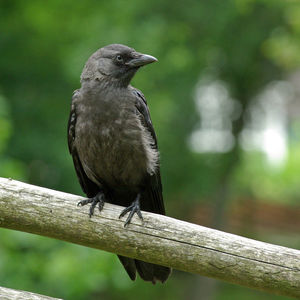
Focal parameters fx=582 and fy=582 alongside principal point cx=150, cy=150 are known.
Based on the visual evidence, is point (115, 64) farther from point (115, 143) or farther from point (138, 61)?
point (115, 143)

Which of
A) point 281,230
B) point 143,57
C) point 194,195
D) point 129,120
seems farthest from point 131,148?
point 281,230

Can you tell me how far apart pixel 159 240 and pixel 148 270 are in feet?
2.60

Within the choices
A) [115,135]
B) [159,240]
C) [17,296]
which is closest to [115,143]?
[115,135]

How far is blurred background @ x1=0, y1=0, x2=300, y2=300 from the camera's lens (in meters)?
6.88

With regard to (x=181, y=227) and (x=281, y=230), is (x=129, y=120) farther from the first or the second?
(x=281, y=230)

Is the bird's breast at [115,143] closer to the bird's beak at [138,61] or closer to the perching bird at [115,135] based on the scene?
the perching bird at [115,135]

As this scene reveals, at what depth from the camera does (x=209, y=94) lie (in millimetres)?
10742

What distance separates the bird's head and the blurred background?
163cm

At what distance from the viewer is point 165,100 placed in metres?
8.38

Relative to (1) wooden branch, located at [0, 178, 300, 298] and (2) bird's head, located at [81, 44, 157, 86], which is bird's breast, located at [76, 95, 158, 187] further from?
(1) wooden branch, located at [0, 178, 300, 298]

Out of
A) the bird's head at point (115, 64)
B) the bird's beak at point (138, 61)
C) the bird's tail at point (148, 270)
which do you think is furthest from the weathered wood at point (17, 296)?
the bird's beak at point (138, 61)

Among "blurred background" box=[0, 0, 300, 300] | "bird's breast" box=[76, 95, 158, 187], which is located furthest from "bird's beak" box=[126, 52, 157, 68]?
"blurred background" box=[0, 0, 300, 300]

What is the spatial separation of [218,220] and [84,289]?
4454 mm

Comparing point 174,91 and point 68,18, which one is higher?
point 68,18
